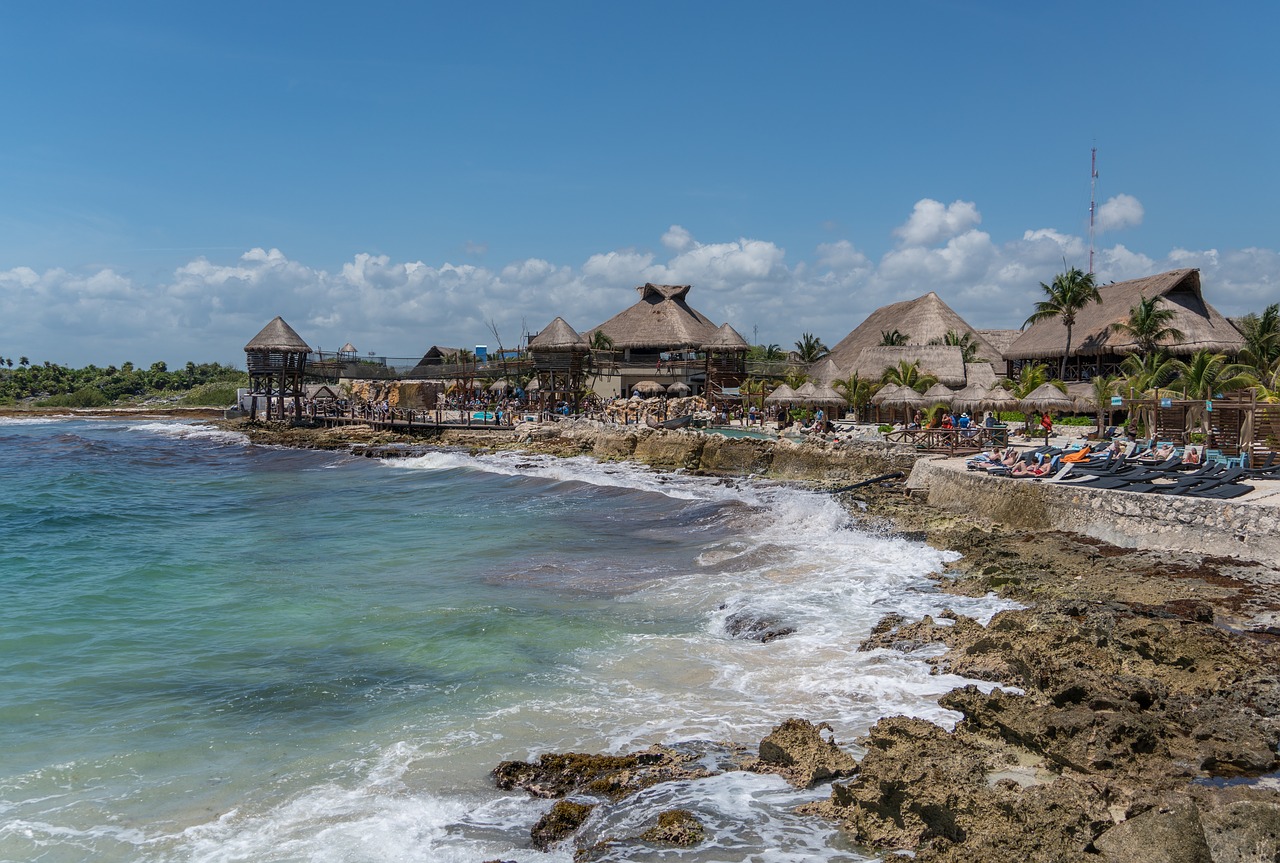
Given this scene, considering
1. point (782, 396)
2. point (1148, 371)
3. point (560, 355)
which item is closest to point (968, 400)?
point (1148, 371)

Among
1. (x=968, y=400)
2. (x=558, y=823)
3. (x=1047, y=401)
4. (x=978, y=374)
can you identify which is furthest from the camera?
(x=978, y=374)

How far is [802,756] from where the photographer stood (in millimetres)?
7055

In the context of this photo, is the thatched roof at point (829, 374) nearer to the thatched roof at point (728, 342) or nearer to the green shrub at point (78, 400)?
the thatched roof at point (728, 342)

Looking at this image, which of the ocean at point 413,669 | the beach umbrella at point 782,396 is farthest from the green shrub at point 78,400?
the beach umbrella at point 782,396

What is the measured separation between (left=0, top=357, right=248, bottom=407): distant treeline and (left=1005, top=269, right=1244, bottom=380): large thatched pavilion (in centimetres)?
6913

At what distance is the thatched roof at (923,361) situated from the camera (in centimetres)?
3862

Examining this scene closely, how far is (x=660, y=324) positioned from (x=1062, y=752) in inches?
1780

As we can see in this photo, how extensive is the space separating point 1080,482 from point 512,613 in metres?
11.5

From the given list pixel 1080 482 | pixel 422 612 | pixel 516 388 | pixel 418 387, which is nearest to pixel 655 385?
pixel 516 388

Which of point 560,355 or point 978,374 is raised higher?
point 560,355

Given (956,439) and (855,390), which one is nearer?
(956,439)

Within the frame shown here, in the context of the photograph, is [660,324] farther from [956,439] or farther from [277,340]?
[956,439]

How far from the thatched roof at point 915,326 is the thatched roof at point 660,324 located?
811 cm

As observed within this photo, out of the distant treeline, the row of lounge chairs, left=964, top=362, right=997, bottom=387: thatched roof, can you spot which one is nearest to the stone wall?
the row of lounge chairs
